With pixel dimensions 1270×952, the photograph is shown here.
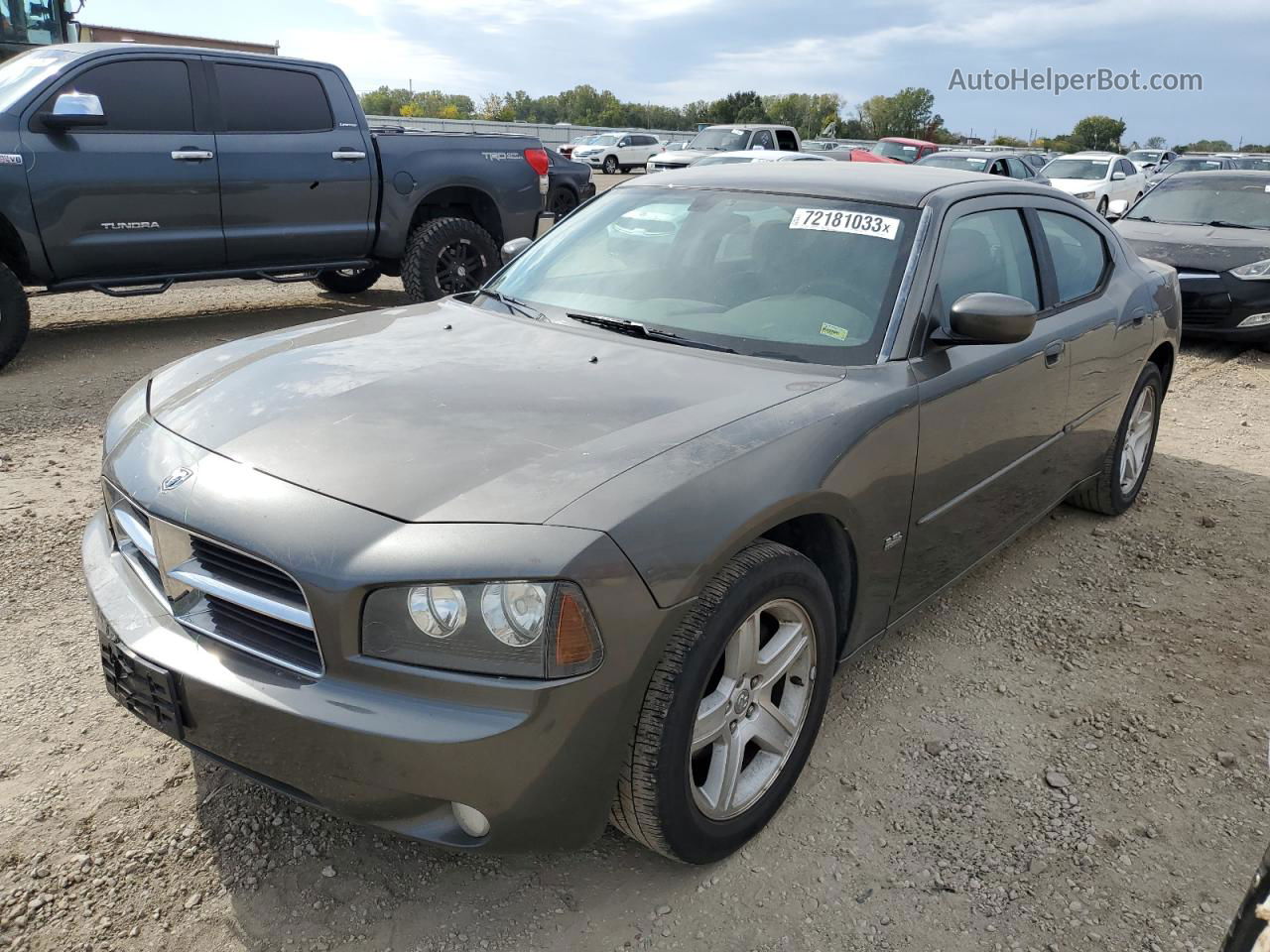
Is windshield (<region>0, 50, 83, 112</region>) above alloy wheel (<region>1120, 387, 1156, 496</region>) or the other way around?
above

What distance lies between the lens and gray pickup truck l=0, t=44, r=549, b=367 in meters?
6.37

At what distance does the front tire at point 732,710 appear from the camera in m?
2.14

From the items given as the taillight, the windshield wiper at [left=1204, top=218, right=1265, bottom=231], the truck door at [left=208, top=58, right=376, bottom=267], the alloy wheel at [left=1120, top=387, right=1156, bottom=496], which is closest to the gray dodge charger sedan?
the alloy wheel at [left=1120, top=387, right=1156, bottom=496]

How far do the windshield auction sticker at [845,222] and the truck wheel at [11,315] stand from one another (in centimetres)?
537

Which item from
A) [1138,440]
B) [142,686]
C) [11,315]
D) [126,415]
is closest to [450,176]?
[11,315]

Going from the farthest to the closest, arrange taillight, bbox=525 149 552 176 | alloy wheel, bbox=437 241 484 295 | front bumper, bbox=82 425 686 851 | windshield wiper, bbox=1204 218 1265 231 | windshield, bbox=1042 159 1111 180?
windshield, bbox=1042 159 1111 180 < windshield wiper, bbox=1204 218 1265 231 < taillight, bbox=525 149 552 176 < alloy wheel, bbox=437 241 484 295 < front bumper, bbox=82 425 686 851

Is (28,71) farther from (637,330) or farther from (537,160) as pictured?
(637,330)

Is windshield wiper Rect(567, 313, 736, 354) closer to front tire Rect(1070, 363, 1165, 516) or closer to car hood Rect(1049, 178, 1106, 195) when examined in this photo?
front tire Rect(1070, 363, 1165, 516)

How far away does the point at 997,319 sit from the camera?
9.48 ft

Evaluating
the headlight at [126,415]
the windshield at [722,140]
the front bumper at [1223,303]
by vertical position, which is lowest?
the front bumper at [1223,303]

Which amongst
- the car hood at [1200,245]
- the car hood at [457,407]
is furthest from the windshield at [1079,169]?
the car hood at [457,407]

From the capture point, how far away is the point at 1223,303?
8.68m

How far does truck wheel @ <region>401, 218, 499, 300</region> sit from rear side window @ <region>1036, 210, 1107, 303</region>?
520 centimetres

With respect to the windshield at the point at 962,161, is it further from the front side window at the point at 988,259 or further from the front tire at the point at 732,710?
the front tire at the point at 732,710
